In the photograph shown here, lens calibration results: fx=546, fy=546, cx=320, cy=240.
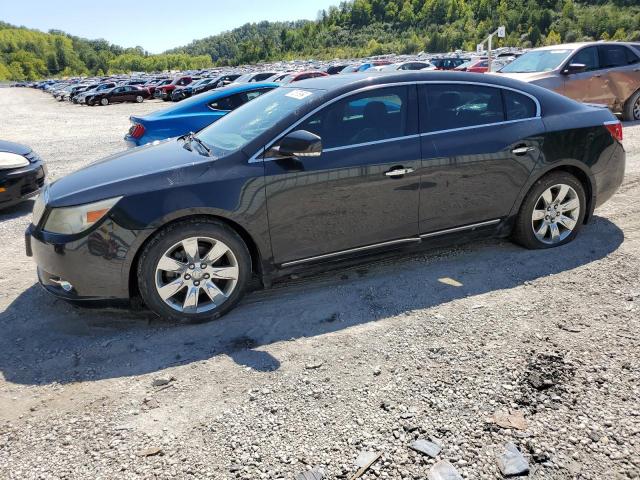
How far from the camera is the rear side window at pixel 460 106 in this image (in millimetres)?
4352

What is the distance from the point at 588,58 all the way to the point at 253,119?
907 centimetres

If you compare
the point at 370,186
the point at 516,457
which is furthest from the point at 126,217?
the point at 516,457

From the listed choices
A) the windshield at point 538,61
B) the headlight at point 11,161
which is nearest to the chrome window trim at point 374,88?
the headlight at point 11,161

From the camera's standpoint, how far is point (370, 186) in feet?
13.5

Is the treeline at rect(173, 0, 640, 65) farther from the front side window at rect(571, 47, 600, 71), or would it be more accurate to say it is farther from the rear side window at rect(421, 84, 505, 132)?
the rear side window at rect(421, 84, 505, 132)

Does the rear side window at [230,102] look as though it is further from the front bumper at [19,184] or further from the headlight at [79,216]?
the headlight at [79,216]

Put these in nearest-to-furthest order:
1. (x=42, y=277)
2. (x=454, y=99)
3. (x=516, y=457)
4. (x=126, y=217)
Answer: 1. (x=516, y=457)
2. (x=126, y=217)
3. (x=42, y=277)
4. (x=454, y=99)

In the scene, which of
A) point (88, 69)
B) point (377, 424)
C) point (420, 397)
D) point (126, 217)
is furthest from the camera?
point (88, 69)

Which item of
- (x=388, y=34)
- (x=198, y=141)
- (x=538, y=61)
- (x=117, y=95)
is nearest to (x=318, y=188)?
(x=198, y=141)

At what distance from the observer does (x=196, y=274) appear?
3775 mm

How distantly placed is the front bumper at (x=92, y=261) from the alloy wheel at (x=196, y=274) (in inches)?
9.7

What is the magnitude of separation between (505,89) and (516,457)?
3189 mm

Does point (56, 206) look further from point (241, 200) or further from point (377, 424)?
point (377, 424)

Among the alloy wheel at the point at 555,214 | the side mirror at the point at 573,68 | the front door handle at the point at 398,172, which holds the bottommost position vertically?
the alloy wheel at the point at 555,214
